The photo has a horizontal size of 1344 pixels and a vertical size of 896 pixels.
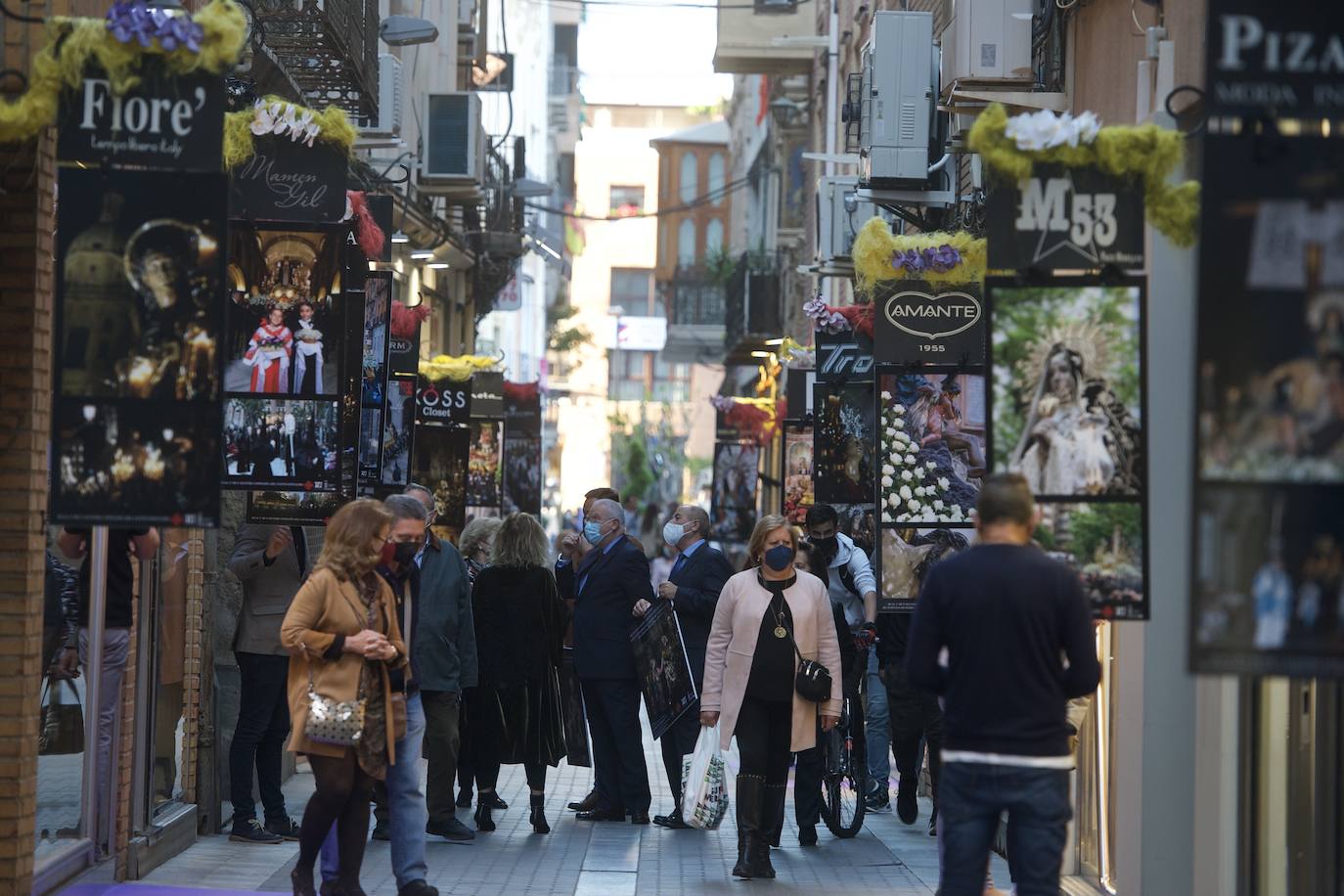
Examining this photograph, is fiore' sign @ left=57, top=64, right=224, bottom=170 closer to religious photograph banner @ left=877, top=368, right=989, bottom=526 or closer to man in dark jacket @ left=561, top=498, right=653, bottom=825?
religious photograph banner @ left=877, top=368, right=989, bottom=526

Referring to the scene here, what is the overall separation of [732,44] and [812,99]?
1638 mm

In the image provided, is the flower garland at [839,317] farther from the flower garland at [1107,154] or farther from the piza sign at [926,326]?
the flower garland at [1107,154]

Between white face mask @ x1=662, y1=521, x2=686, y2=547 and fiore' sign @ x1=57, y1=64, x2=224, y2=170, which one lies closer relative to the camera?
fiore' sign @ x1=57, y1=64, x2=224, y2=170

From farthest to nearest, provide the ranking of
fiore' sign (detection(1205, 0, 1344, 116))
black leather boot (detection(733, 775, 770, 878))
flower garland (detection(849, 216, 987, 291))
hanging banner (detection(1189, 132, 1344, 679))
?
flower garland (detection(849, 216, 987, 291)) < black leather boot (detection(733, 775, 770, 878)) < fiore' sign (detection(1205, 0, 1344, 116)) < hanging banner (detection(1189, 132, 1344, 679))

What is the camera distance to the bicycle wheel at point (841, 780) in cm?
1291

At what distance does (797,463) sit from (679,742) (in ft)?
26.9

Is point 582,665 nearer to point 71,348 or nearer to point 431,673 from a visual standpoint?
point 431,673

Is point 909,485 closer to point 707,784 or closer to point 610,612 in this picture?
point 707,784

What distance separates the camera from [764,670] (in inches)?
428

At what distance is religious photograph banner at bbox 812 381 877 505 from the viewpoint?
16047mm

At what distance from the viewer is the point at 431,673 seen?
39.0 feet

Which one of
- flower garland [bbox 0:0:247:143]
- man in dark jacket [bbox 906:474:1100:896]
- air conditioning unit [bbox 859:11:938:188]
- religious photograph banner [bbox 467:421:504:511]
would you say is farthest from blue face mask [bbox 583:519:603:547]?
religious photograph banner [bbox 467:421:504:511]

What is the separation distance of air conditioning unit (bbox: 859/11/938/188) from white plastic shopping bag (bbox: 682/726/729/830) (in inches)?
235

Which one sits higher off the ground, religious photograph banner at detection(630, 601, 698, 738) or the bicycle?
religious photograph banner at detection(630, 601, 698, 738)
